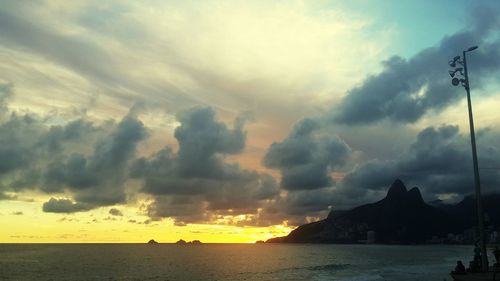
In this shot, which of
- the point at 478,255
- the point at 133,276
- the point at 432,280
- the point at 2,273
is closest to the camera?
the point at 478,255

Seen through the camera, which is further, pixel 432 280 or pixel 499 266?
pixel 432 280

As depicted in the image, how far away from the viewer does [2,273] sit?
102625 millimetres

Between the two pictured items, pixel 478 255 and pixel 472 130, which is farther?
pixel 478 255

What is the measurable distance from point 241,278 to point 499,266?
56948 millimetres

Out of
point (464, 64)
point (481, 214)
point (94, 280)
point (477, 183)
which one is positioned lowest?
point (94, 280)

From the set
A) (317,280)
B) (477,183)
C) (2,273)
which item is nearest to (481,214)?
(477,183)

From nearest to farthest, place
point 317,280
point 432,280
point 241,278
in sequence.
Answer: point 432,280 → point 317,280 → point 241,278

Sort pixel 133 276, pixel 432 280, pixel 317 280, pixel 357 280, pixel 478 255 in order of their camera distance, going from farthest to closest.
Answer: pixel 133 276, pixel 317 280, pixel 357 280, pixel 432 280, pixel 478 255

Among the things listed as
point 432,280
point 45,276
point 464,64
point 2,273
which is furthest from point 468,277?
point 2,273

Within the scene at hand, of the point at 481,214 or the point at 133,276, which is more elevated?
the point at 481,214

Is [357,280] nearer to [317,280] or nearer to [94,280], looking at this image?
[317,280]

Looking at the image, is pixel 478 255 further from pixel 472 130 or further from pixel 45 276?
pixel 45 276

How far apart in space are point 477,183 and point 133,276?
247 ft

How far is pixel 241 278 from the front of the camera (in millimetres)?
86000
